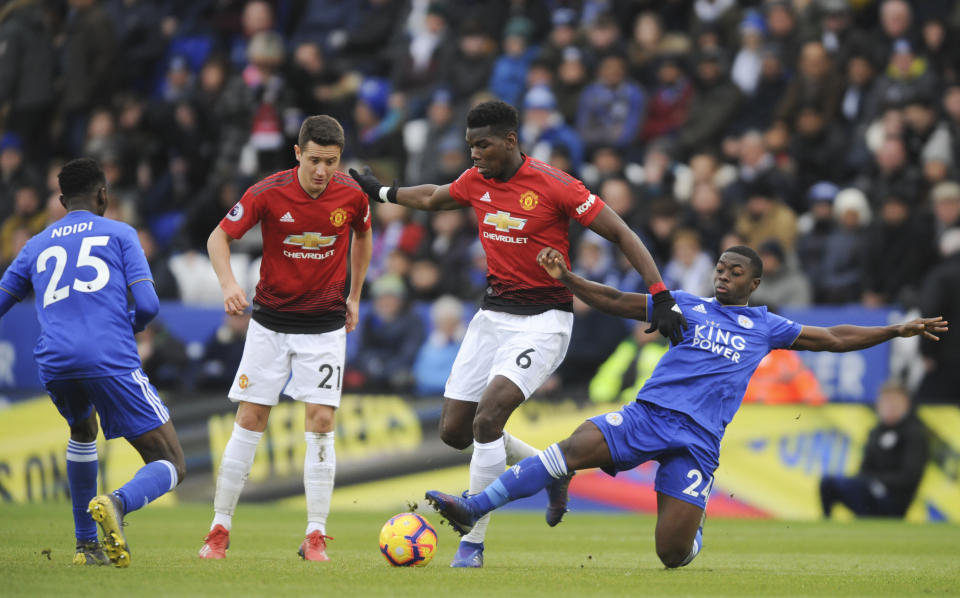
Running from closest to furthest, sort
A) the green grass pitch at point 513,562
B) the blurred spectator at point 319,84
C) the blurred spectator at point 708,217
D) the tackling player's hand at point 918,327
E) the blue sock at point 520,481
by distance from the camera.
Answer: the green grass pitch at point 513,562
the blue sock at point 520,481
the tackling player's hand at point 918,327
the blurred spectator at point 708,217
the blurred spectator at point 319,84

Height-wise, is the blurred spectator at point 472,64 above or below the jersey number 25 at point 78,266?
above

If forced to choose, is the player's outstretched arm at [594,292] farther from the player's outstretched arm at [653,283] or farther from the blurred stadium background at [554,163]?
the blurred stadium background at [554,163]

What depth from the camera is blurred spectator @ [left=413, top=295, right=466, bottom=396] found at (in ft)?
48.3

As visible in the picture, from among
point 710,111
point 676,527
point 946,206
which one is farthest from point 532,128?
point 676,527

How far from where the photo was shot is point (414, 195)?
9.18 meters

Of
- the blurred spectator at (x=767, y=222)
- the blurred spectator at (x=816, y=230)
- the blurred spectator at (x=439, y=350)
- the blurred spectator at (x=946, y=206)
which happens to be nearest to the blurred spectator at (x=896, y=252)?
the blurred spectator at (x=946, y=206)

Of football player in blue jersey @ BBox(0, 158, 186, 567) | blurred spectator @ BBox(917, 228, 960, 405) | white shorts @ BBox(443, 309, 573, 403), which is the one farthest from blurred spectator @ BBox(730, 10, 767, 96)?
football player in blue jersey @ BBox(0, 158, 186, 567)

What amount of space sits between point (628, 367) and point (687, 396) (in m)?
5.88

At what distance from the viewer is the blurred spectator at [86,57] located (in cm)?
2069

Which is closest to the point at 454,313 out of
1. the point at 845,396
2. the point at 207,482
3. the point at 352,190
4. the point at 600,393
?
the point at 600,393

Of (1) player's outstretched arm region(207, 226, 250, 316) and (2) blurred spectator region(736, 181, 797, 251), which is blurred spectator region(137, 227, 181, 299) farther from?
(1) player's outstretched arm region(207, 226, 250, 316)

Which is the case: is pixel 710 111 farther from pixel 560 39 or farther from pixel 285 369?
pixel 285 369

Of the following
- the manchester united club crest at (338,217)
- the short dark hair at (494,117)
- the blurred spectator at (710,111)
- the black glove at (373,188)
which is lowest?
the manchester united club crest at (338,217)

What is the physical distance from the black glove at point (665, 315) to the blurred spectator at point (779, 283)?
21.0 feet
